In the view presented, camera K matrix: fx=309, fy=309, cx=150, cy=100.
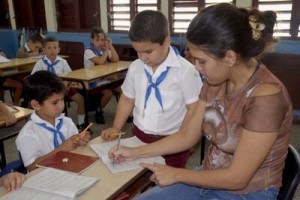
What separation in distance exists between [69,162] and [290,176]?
896 millimetres

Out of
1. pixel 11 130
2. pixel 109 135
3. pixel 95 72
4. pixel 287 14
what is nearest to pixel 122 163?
pixel 109 135

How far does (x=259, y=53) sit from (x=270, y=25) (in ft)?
0.34

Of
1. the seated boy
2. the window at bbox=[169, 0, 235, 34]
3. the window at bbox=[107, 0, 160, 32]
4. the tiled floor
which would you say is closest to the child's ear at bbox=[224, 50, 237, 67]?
the seated boy

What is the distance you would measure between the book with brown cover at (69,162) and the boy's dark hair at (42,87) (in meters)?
0.52

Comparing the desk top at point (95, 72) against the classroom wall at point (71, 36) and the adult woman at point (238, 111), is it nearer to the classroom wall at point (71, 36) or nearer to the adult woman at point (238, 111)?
the classroom wall at point (71, 36)

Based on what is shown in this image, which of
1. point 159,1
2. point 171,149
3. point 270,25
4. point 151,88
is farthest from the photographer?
point 159,1

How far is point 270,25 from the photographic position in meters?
1.08

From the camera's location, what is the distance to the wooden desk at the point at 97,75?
11.5ft

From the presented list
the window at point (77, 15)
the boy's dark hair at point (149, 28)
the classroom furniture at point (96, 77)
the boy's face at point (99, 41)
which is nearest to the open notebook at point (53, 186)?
the boy's dark hair at point (149, 28)

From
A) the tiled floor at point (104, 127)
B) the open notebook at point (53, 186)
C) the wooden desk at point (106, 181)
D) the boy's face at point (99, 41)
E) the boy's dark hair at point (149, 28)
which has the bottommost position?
the tiled floor at point (104, 127)

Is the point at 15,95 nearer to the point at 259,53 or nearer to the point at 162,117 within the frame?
the point at 162,117

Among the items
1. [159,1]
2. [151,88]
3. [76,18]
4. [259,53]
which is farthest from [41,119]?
[76,18]

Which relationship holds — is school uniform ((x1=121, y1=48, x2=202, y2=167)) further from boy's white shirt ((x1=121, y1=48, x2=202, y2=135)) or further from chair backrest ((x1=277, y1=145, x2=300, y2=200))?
chair backrest ((x1=277, y1=145, x2=300, y2=200))

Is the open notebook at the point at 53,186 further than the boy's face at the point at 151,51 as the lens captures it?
No
